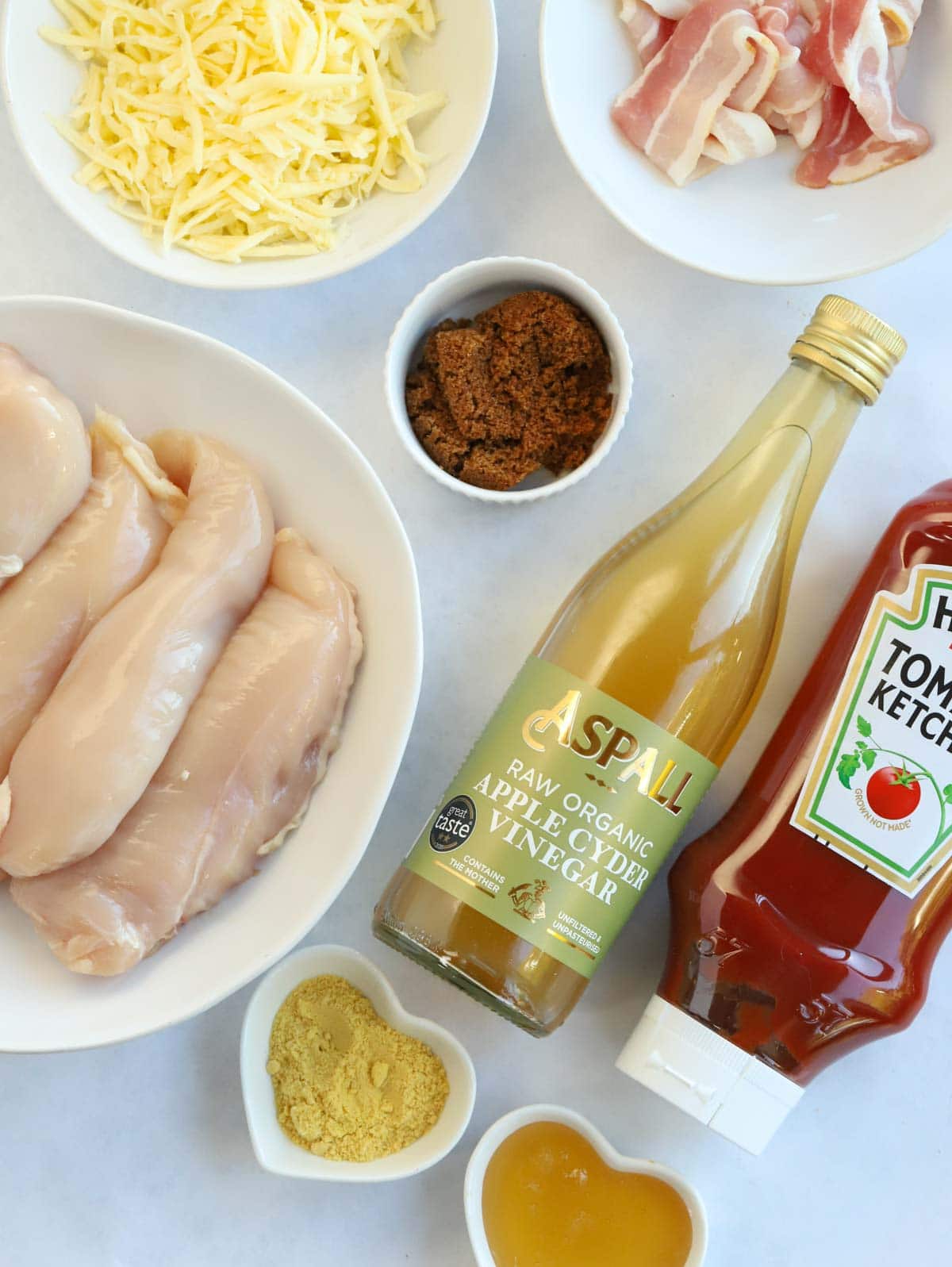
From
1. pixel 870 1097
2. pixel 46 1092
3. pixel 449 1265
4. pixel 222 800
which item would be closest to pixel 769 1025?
pixel 870 1097

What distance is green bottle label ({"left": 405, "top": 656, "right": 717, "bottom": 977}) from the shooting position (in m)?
1.10

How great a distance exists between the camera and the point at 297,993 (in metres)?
1.27

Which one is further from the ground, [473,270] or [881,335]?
[881,335]

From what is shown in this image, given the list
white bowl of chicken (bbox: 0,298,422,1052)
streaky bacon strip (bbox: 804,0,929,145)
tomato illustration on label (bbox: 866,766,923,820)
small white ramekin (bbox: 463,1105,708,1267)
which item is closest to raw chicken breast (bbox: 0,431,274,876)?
white bowl of chicken (bbox: 0,298,422,1052)

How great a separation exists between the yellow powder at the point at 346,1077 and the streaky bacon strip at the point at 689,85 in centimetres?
106

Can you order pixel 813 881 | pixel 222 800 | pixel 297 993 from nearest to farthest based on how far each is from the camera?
1. pixel 222 800
2. pixel 813 881
3. pixel 297 993

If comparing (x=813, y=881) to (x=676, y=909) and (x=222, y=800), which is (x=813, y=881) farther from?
(x=222, y=800)

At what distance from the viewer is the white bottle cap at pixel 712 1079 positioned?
113 cm

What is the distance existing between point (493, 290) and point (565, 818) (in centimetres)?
65

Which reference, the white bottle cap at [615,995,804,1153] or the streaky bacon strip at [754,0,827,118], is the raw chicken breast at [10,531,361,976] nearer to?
the white bottle cap at [615,995,804,1153]

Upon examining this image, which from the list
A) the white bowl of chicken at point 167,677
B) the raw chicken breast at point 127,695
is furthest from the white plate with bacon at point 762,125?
the raw chicken breast at point 127,695

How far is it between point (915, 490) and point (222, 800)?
3.05ft

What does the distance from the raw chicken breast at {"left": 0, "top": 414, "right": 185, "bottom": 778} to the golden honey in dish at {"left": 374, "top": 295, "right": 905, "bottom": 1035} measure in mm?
412

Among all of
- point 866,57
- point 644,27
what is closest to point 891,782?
point 866,57
